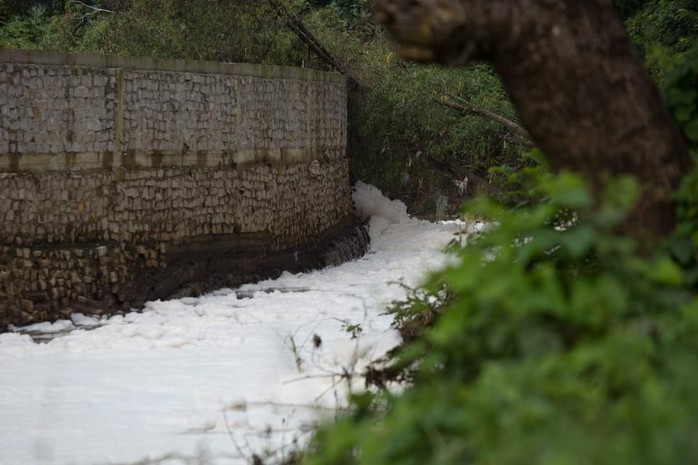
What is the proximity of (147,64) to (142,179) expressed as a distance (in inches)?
43.0

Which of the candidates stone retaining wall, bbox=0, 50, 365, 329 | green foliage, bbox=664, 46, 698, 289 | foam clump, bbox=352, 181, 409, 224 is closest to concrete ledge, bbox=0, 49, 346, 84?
stone retaining wall, bbox=0, 50, 365, 329

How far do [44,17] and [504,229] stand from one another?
16969 millimetres

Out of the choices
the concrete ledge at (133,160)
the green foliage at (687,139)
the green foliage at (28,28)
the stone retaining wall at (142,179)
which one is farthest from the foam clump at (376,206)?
the green foliage at (687,139)

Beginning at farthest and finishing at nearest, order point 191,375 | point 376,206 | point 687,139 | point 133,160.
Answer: point 376,206 → point 133,160 → point 191,375 → point 687,139

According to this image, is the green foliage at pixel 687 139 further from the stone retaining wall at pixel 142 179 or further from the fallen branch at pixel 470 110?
the fallen branch at pixel 470 110

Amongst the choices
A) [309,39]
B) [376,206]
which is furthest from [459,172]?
[309,39]

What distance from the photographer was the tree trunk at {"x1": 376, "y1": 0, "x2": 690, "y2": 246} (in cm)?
383

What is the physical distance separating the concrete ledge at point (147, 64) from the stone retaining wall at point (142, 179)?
14 millimetres

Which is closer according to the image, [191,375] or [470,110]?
[191,375]

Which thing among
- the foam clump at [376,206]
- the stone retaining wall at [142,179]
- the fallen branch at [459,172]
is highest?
the stone retaining wall at [142,179]

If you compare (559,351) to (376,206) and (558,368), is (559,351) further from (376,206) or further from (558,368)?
(376,206)

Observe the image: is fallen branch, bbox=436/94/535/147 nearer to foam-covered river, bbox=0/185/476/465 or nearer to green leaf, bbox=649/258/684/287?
foam-covered river, bbox=0/185/476/465

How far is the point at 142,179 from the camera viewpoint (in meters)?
11.6

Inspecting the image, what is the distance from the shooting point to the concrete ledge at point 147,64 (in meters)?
10.7
